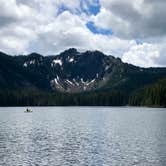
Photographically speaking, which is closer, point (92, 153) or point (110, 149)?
point (92, 153)

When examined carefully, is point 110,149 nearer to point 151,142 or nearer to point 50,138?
point 151,142

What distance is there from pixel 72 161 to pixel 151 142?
2340cm

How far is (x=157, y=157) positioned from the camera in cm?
5828

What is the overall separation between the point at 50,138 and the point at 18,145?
12.2 metres

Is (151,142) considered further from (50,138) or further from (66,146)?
(50,138)

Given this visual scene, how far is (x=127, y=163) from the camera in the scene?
5416cm

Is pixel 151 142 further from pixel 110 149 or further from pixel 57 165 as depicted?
pixel 57 165

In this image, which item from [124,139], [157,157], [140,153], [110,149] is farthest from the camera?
[124,139]

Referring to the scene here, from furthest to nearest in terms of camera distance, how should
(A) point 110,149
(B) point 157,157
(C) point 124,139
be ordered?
(C) point 124,139 → (A) point 110,149 → (B) point 157,157

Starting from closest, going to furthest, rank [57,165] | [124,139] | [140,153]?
[57,165] < [140,153] < [124,139]

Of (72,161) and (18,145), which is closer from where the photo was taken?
(72,161)

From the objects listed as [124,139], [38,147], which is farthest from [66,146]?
[124,139]

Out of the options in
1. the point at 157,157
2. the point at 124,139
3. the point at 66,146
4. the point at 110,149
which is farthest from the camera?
the point at 124,139

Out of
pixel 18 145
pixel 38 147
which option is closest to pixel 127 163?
pixel 38 147
